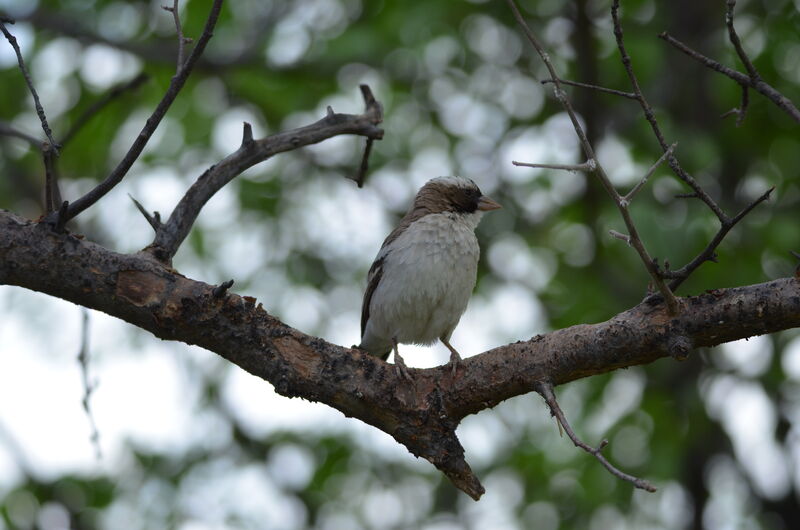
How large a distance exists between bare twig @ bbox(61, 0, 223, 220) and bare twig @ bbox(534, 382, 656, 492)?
1.65 m

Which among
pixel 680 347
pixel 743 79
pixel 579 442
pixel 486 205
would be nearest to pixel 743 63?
pixel 743 79

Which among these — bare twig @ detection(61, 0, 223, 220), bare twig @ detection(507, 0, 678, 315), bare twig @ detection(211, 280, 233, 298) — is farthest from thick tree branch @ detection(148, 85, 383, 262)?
bare twig @ detection(507, 0, 678, 315)

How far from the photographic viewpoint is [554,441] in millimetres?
7676

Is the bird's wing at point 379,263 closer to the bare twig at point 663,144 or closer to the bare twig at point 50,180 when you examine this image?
the bare twig at point 50,180

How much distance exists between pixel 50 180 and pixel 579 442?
6.35 ft

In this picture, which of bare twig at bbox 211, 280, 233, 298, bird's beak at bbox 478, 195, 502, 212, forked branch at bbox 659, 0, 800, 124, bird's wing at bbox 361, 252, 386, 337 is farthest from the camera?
bird's beak at bbox 478, 195, 502, 212

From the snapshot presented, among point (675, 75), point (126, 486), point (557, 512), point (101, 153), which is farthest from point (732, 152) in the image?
point (126, 486)

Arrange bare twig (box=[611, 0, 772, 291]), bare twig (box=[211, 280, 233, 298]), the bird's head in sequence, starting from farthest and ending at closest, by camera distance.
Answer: the bird's head
bare twig (box=[211, 280, 233, 298])
bare twig (box=[611, 0, 772, 291])

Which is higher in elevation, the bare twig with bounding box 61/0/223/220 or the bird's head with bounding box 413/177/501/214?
the bird's head with bounding box 413/177/501/214

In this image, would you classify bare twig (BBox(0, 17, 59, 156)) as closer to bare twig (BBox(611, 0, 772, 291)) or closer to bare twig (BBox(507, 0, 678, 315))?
bare twig (BBox(507, 0, 678, 315))

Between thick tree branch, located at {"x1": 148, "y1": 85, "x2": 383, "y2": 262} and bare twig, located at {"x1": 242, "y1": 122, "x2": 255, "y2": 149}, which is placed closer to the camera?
thick tree branch, located at {"x1": 148, "y1": 85, "x2": 383, "y2": 262}

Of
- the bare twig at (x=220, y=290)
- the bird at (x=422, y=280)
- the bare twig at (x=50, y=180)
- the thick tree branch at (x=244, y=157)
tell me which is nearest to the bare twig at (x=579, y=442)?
the bare twig at (x=220, y=290)

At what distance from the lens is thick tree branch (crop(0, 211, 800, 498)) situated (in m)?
2.92

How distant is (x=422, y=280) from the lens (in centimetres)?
516
